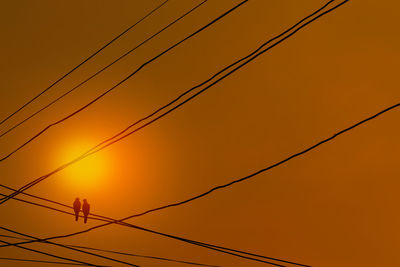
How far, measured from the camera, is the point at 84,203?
12.5 m

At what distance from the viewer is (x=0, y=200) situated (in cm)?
1199

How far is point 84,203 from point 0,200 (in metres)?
1.31
